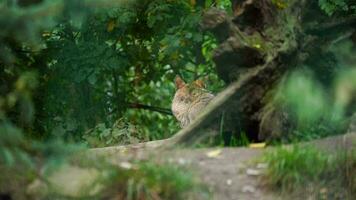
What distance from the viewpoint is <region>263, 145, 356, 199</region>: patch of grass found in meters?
5.86

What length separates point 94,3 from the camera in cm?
517

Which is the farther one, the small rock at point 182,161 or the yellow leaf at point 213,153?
the yellow leaf at point 213,153

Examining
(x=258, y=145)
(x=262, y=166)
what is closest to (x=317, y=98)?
(x=258, y=145)

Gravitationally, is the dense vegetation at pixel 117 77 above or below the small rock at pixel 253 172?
above

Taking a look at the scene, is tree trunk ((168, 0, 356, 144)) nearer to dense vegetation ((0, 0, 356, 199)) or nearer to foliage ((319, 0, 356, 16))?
dense vegetation ((0, 0, 356, 199))

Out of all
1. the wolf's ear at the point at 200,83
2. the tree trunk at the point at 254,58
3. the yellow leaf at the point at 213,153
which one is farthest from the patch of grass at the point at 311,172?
the wolf's ear at the point at 200,83

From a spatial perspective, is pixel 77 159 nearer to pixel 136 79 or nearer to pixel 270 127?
pixel 270 127

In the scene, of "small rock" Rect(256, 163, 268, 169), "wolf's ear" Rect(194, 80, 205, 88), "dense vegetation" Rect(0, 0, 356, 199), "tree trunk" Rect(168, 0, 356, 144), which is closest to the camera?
"dense vegetation" Rect(0, 0, 356, 199)

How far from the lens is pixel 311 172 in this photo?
5934 millimetres

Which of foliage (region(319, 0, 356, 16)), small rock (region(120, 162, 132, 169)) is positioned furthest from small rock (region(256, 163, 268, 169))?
foliage (region(319, 0, 356, 16))

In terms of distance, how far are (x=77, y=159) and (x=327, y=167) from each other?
6.54 ft

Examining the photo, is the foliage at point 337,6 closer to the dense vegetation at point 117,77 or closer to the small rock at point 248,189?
the dense vegetation at point 117,77

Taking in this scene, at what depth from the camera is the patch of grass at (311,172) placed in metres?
5.86

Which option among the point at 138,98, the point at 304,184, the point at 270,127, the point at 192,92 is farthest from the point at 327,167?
the point at 138,98
